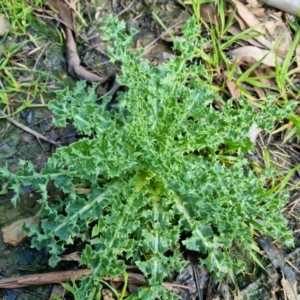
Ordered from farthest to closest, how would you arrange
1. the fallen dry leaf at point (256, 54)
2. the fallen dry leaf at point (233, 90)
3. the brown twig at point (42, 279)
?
the fallen dry leaf at point (256, 54)
the fallen dry leaf at point (233, 90)
the brown twig at point (42, 279)

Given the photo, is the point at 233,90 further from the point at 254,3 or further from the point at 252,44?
the point at 254,3

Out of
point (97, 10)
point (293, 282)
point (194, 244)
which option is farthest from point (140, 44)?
point (293, 282)

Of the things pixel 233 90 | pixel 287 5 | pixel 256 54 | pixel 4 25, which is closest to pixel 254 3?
pixel 287 5

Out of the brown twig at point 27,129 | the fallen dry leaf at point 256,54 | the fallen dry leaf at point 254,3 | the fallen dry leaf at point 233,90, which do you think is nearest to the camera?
the brown twig at point 27,129

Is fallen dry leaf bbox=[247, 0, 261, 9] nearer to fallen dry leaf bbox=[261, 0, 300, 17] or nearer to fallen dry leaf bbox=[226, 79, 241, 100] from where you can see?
fallen dry leaf bbox=[261, 0, 300, 17]

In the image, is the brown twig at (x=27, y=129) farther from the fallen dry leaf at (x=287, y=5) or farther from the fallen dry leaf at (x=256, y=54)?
the fallen dry leaf at (x=287, y=5)

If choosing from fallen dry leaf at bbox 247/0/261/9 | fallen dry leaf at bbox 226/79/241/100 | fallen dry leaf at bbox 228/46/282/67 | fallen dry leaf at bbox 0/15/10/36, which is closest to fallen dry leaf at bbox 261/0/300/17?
fallen dry leaf at bbox 247/0/261/9

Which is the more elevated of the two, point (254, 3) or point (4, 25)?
point (254, 3)

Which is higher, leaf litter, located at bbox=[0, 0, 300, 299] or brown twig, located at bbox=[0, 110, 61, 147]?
leaf litter, located at bbox=[0, 0, 300, 299]

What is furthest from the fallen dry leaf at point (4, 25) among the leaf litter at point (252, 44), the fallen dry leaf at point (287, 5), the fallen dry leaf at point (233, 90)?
the fallen dry leaf at point (287, 5)

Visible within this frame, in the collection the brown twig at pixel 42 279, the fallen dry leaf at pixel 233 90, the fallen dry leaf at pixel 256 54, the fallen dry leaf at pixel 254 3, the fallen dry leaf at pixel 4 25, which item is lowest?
the brown twig at pixel 42 279
